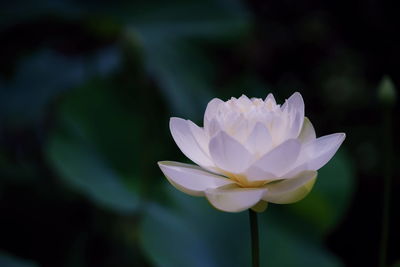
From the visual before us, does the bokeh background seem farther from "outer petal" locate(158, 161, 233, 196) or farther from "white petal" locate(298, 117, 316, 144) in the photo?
"outer petal" locate(158, 161, 233, 196)

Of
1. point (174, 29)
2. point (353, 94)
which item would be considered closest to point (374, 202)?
point (353, 94)

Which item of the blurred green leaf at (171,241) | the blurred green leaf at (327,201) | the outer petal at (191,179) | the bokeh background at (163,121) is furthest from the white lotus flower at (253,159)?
the blurred green leaf at (327,201)

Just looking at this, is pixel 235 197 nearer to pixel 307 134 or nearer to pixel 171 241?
pixel 307 134

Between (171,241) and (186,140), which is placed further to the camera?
(171,241)

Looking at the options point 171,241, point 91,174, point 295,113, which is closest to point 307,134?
point 295,113

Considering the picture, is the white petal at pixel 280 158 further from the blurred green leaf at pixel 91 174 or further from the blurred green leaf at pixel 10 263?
the blurred green leaf at pixel 91 174
